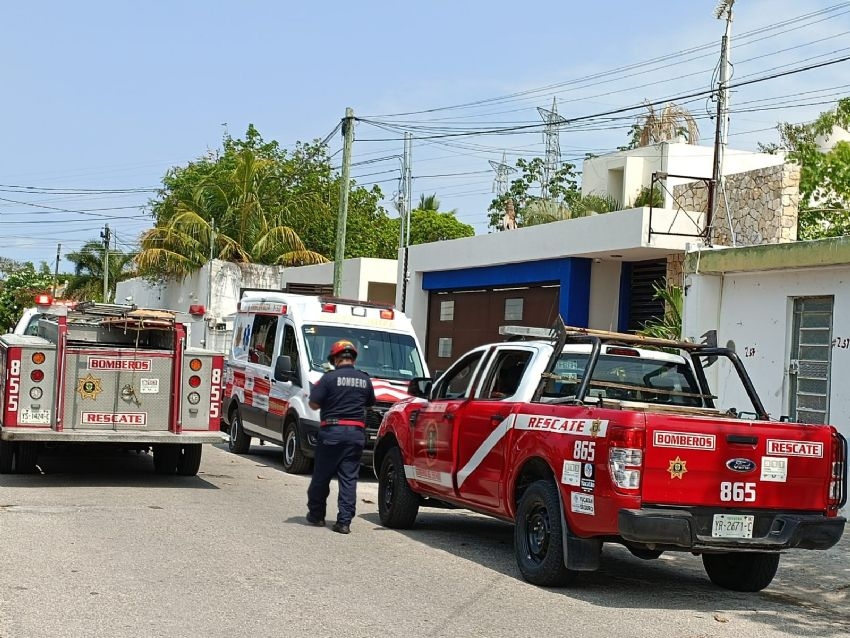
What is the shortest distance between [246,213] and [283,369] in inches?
1165

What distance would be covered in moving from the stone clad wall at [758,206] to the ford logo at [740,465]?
11166 millimetres

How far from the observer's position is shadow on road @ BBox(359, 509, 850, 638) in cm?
817

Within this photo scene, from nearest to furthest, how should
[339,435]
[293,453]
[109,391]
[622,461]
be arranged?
1. [622,461]
2. [339,435]
3. [109,391]
4. [293,453]

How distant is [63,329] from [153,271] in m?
32.0

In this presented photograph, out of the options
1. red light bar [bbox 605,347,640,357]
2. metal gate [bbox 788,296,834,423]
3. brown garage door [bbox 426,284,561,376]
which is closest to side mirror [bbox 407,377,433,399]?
red light bar [bbox 605,347,640,357]

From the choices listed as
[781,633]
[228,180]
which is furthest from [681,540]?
[228,180]

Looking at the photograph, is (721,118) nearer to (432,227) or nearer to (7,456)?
(7,456)

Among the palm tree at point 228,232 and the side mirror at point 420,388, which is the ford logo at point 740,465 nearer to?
the side mirror at point 420,388

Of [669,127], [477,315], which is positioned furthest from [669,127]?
[477,315]

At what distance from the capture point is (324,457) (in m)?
10.9

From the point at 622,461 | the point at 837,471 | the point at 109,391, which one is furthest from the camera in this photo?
the point at 109,391

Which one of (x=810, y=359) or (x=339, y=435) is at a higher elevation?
(x=810, y=359)

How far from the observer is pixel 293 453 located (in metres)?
16.1

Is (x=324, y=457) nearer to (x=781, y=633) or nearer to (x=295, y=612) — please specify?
(x=295, y=612)
